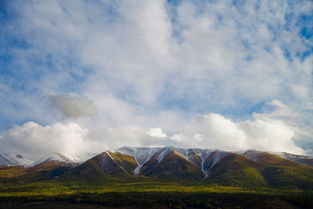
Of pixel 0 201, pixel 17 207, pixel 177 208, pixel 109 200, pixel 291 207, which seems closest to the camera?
pixel 291 207

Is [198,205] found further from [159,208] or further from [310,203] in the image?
[310,203]

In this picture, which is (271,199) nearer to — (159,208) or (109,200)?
(159,208)

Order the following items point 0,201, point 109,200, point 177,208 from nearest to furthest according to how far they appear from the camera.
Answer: point 177,208 → point 109,200 → point 0,201

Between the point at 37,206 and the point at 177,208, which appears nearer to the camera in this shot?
the point at 177,208

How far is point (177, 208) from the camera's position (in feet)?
478

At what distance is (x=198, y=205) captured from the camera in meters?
152

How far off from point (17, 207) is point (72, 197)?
37.1 meters

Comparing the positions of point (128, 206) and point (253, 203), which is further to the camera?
point (128, 206)

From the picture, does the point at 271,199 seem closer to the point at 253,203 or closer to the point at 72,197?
the point at 253,203

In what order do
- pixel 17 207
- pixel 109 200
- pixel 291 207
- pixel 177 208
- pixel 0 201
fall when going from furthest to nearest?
1. pixel 0 201
2. pixel 109 200
3. pixel 17 207
4. pixel 177 208
5. pixel 291 207

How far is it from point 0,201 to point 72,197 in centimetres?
4507

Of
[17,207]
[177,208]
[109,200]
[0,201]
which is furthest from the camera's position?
[0,201]

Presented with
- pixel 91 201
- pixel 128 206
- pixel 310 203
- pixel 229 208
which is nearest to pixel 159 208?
pixel 128 206

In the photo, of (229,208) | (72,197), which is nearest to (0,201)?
(72,197)
